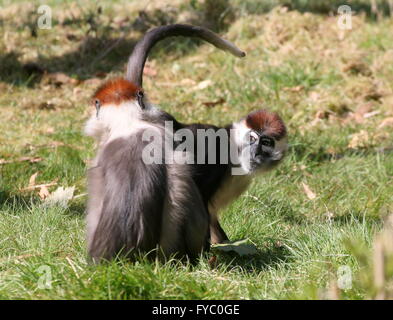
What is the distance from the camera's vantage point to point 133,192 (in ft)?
10.4

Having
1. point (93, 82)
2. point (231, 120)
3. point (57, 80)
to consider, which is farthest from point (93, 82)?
point (231, 120)

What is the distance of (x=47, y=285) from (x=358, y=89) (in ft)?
14.9

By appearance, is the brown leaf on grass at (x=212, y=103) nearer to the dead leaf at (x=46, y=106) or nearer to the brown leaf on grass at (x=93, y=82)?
the brown leaf on grass at (x=93, y=82)

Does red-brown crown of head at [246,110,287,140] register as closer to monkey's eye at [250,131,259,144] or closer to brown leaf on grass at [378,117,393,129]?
monkey's eye at [250,131,259,144]

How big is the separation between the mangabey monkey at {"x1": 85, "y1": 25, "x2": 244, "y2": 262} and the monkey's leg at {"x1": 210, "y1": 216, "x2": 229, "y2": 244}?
42cm

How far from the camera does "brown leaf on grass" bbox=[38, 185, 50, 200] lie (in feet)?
15.4

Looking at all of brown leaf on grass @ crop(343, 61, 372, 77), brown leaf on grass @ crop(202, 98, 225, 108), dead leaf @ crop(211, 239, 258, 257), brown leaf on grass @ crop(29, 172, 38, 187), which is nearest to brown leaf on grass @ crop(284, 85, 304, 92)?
brown leaf on grass @ crop(343, 61, 372, 77)

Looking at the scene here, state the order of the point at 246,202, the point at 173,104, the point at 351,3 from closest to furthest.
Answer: the point at 246,202 → the point at 173,104 → the point at 351,3

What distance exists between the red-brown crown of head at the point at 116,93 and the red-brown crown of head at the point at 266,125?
99 cm

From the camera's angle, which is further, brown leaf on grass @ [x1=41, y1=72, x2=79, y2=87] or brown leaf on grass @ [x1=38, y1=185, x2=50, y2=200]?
brown leaf on grass @ [x1=41, y1=72, x2=79, y2=87]

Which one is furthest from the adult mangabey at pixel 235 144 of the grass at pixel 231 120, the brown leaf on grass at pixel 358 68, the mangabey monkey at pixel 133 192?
the brown leaf on grass at pixel 358 68

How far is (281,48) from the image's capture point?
7461mm
